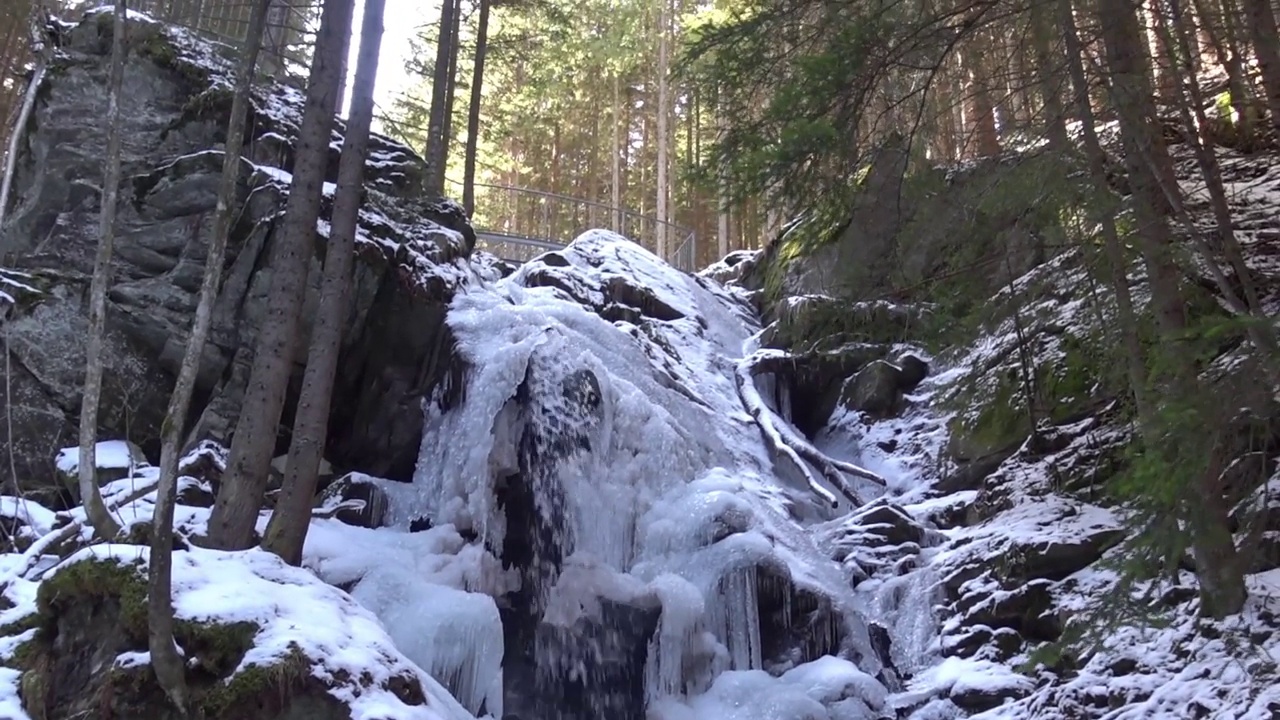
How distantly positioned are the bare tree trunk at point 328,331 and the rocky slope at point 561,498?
826 mm

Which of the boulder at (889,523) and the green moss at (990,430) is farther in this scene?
the boulder at (889,523)

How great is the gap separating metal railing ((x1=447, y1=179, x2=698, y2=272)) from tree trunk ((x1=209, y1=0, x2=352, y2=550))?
15.1m

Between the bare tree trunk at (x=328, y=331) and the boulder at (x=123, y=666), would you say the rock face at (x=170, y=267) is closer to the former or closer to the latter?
the bare tree trunk at (x=328, y=331)

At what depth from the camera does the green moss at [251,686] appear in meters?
5.02

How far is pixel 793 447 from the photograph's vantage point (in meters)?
12.8

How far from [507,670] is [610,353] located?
478 centimetres

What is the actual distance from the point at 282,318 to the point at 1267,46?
6828 millimetres

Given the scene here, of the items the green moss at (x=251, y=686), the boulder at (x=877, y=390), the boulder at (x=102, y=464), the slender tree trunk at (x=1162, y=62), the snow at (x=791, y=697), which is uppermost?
the slender tree trunk at (x=1162, y=62)

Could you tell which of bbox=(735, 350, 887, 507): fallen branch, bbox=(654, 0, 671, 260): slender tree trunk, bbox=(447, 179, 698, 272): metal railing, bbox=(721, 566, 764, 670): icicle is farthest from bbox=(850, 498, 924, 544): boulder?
bbox=(654, 0, 671, 260): slender tree trunk

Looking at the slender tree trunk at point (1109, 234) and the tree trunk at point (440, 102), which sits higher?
the tree trunk at point (440, 102)

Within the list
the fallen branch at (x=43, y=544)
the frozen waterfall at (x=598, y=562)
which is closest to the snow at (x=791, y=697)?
the frozen waterfall at (x=598, y=562)

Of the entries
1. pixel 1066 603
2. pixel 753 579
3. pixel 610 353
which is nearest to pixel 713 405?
pixel 610 353

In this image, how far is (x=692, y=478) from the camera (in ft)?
36.3

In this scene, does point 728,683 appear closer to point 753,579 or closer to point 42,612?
point 753,579
